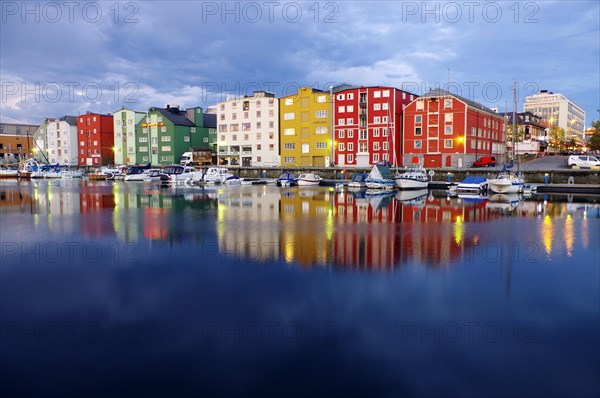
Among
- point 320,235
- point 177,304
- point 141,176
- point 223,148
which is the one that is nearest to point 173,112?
point 223,148

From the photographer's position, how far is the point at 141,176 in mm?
75562

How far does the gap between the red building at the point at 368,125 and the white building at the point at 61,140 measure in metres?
77.0

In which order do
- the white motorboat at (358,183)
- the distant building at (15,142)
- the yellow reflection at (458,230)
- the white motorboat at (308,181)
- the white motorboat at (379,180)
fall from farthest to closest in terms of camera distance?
1. the distant building at (15,142)
2. the white motorboat at (308,181)
3. the white motorboat at (358,183)
4. the white motorboat at (379,180)
5. the yellow reflection at (458,230)

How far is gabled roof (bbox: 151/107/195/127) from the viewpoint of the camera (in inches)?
3969

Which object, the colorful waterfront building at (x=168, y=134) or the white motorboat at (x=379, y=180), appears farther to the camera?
the colorful waterfront building at (x=168, y=134)

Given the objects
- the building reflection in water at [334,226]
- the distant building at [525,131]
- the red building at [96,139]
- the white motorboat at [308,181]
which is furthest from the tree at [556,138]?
the red building at [96,139]

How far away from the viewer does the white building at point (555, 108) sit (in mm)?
160000

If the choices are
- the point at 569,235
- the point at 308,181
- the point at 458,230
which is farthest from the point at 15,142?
the point at 569,235

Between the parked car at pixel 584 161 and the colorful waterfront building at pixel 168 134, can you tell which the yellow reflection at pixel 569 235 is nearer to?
the parked car at pixel 584 161

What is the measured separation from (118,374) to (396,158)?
2739 inches

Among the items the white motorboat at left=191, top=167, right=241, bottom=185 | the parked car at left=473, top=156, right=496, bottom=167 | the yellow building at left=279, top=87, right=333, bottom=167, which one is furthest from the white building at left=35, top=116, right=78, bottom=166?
the parked car at left=473, top=156, right=496, bottom=167

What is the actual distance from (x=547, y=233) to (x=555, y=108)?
166m

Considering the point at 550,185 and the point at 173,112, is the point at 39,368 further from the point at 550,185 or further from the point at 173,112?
the point at 173,112

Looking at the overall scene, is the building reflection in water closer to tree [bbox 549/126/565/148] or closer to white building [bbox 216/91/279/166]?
white building [bbox 216/91/279/166]
